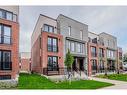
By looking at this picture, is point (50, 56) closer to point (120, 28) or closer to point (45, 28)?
point (45, 28)

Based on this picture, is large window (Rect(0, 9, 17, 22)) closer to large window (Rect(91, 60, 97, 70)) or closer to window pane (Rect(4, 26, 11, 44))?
window pane (Rect(4, 26, 11, 44))

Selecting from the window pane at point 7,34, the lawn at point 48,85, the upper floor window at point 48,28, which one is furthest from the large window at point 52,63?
the window pane at point 7,34

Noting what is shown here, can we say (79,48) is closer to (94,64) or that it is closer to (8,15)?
(94,64)

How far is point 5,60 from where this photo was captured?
17.7 meters

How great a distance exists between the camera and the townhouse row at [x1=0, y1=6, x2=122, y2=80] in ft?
59.0

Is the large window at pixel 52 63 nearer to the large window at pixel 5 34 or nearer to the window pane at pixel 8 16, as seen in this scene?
the large window at pixel 5 34

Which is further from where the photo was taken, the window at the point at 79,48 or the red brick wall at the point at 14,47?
the window at the point at 79,48

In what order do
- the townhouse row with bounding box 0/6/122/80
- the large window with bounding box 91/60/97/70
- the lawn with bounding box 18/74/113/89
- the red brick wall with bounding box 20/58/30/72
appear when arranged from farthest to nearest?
the red brick wall with bounding box 20/58/30/72 → the large window with bounding box 91/60/97/70 → the townhouse row with bounding box 0/6/122/80 → the lawn with bounding box 18/74/113/89

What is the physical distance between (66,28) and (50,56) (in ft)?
15.7

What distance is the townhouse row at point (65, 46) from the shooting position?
870 inches

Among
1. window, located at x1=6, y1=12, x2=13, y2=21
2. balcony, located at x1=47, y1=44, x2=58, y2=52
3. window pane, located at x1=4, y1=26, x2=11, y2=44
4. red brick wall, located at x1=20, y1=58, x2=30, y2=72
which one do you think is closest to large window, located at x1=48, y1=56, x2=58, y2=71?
balcony, located at x1=47, y1=44, x2=58, y2=52

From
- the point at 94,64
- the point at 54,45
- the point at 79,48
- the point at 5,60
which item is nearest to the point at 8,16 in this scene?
the point at 5,60

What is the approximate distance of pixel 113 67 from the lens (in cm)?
3769

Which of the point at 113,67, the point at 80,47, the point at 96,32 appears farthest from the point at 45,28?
the point at 113,67
